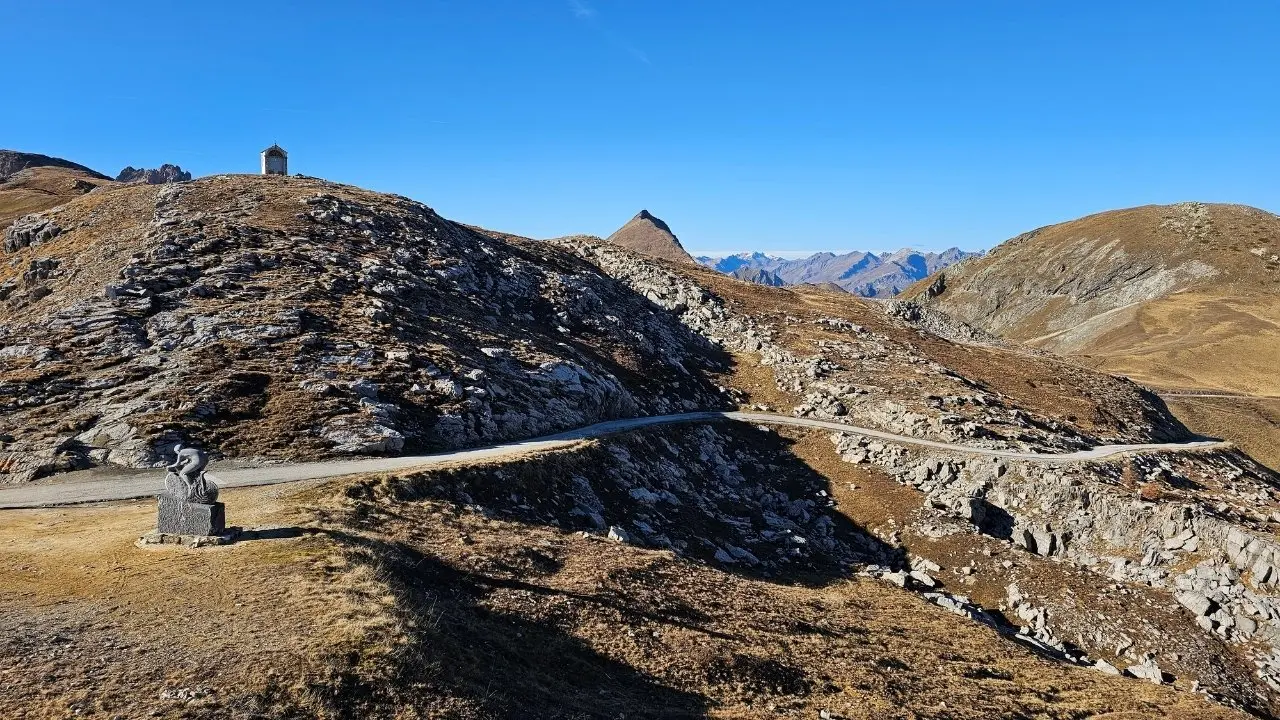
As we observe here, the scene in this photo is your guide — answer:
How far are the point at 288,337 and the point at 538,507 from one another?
18.8 meters

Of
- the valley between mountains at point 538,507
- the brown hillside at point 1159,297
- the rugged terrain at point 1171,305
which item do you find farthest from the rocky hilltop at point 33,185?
the brown hillside at point 1159,297

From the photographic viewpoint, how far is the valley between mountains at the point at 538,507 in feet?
49.2

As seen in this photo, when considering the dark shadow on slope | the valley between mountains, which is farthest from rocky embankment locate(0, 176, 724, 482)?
the dark shadow on slope

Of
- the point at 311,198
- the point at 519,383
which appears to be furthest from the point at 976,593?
the point at 311,198

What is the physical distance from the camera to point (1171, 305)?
458ft

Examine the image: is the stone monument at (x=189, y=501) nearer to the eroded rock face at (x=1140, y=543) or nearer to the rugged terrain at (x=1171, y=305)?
the eroded rock face at (x=1140, y=543)

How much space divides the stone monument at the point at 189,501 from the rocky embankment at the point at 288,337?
35.8 feet

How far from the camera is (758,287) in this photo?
8988 centimetres

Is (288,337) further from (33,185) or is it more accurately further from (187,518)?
(33,185)

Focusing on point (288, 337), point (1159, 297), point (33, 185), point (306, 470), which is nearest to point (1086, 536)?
point (306, 470)

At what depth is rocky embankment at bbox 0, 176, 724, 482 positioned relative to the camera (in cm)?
3030

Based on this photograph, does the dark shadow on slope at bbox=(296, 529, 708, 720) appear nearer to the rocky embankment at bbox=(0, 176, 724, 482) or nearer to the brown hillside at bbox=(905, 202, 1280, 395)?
the rocky embankment at bbox=(0, 176, 724, 482)

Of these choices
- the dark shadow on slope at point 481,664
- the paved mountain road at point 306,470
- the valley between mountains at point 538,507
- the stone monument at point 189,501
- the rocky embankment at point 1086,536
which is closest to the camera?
the dark shadow on slope at point 481,664

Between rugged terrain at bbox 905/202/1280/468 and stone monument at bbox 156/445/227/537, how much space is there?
10066 centimetres
